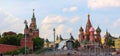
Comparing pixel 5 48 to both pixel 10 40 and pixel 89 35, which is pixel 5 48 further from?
pixel 89 35

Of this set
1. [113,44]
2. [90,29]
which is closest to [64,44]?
[90,29]

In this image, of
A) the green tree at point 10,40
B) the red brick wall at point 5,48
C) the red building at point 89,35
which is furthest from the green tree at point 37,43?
the red building at point 89,35

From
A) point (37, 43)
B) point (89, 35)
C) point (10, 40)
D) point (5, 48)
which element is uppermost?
point (89, 35)

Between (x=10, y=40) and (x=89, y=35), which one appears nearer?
(x=10, y=40)

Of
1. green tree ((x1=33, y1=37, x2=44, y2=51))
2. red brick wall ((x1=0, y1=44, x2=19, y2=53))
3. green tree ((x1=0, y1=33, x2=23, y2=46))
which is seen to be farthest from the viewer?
green tree ((x1=33, y1=37, x2=44, y2=51))

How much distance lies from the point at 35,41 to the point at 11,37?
11705mm

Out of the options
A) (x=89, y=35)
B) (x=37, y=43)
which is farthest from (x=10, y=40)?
(x=89, y=35)

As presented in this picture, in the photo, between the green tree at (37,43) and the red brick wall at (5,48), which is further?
the green tree at (37,43)

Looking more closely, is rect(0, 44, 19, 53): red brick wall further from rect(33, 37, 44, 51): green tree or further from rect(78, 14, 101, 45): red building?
rect(78, 14, 101, 45): red building

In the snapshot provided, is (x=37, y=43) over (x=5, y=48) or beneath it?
over

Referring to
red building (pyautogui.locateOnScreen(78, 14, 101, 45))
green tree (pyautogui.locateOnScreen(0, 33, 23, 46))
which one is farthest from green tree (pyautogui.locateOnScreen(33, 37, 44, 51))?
red building (pyautogui.locateOnScreen(78, 14, 101, 45))

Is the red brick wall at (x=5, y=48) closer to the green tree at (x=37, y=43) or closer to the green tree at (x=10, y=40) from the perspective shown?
the green tree at (x=10, y=40)

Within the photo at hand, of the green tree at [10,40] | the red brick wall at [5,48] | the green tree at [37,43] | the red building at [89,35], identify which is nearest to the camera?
the red brick wall at [5,48]

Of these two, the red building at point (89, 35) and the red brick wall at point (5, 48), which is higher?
the red building at point (89, 35)
